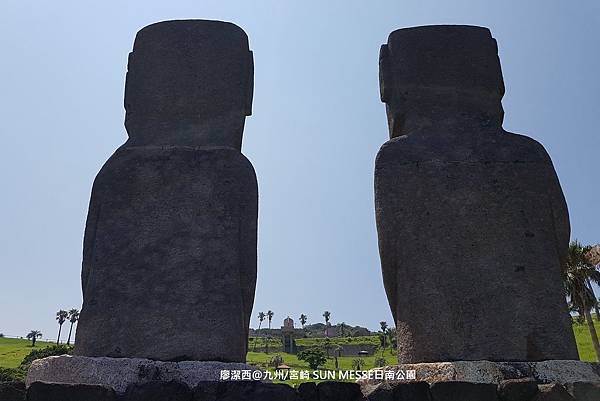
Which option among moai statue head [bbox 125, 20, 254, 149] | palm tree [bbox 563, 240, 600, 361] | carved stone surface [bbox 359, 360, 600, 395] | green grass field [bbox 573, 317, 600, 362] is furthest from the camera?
green grass field [bbox 573, 317, 600, 362]

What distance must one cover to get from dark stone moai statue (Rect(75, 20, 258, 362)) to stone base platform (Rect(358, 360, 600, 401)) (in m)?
1.70

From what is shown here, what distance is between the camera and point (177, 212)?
6.75 m

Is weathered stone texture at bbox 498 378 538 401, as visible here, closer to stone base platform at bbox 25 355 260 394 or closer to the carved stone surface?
the carved stone surface

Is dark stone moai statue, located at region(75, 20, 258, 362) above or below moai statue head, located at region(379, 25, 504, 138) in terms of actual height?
below

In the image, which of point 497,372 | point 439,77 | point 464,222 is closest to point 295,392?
point 497,372

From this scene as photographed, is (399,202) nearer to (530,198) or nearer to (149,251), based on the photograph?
(530,198)

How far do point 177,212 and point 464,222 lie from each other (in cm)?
307

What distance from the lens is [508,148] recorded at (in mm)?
7141

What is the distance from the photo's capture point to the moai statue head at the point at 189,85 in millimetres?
7512

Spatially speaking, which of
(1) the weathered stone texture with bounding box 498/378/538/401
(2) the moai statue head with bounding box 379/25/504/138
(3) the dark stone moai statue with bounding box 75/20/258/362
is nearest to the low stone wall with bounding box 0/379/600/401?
(1) the weathered stone texture with bounding box 498/378/538/401

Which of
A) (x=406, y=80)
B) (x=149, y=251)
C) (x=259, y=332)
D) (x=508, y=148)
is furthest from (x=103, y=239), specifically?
(x=259, y=332)

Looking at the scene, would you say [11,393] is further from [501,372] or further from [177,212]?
[501,372]

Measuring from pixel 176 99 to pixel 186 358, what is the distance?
328cm

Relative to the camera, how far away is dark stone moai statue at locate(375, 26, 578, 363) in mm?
6105
